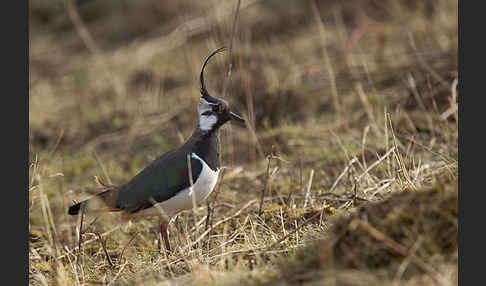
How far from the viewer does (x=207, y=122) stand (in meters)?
4.29

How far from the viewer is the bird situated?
402cm

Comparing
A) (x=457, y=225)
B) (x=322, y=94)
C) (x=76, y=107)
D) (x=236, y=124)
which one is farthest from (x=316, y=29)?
(x=457, y=225)

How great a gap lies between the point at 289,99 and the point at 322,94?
48 centimetres

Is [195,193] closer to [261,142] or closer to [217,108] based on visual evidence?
[217,108]

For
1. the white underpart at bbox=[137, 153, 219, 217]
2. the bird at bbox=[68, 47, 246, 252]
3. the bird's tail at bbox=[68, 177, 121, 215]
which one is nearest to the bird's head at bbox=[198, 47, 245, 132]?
the bird at bbox=[68, 47, 246, 252]

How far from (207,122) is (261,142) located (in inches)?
80.5

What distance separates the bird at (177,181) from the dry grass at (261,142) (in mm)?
236

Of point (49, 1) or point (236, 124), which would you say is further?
point (49, 1)

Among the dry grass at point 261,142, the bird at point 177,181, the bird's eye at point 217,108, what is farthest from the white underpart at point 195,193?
the bird's eye at point 217,108

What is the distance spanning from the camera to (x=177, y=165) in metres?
4.09

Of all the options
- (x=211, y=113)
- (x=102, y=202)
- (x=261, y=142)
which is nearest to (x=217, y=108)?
(x=211, y=113)

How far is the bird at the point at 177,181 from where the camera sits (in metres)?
4.02

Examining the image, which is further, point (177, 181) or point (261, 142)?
point (261, 142)

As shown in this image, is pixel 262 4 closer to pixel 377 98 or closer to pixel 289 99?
pixel 289 99
